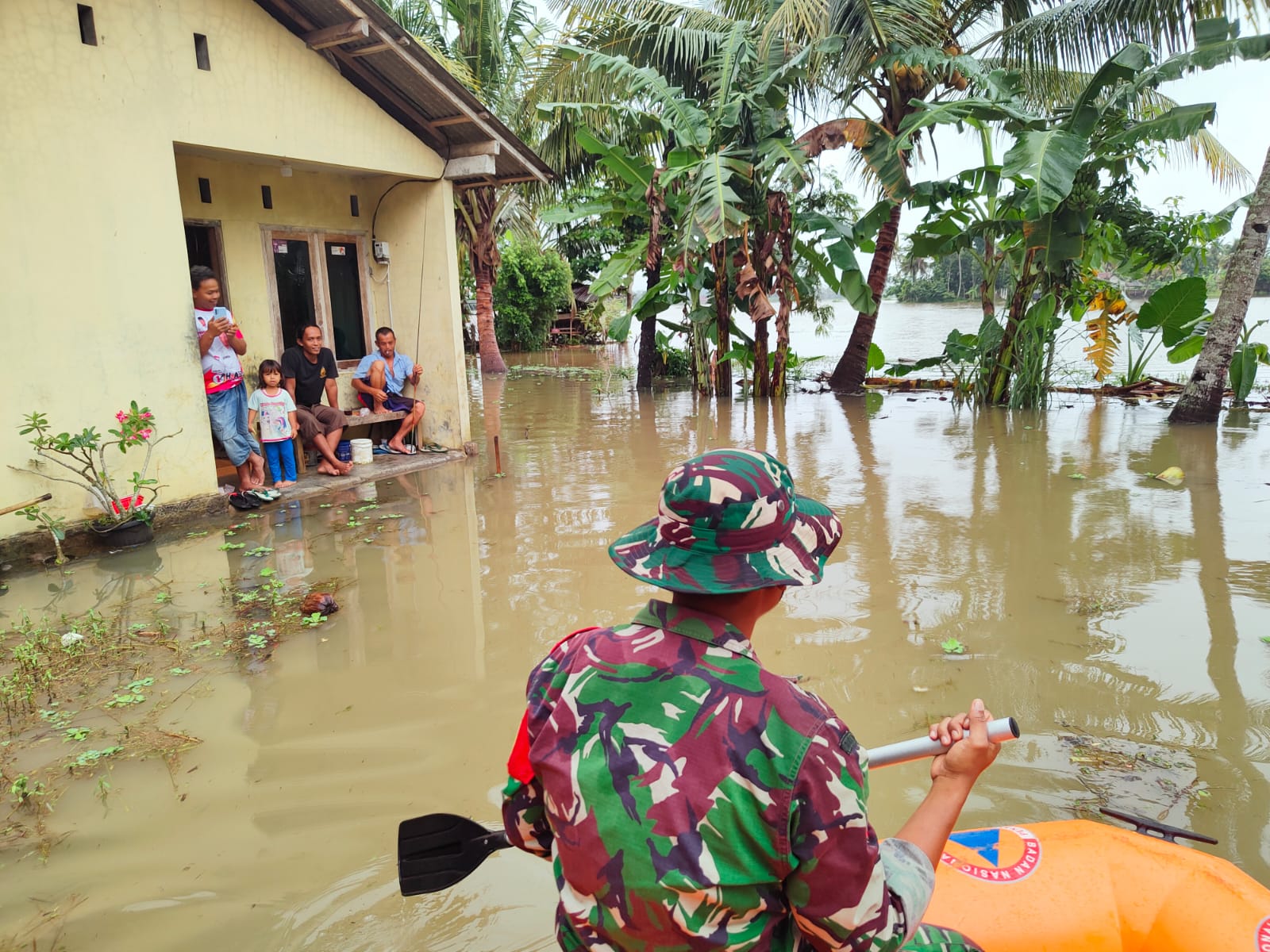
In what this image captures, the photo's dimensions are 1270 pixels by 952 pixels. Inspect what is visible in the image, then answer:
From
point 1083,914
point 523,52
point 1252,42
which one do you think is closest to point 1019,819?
point 1083,914

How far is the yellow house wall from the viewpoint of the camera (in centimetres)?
596


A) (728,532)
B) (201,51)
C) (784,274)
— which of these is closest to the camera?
(728,532)

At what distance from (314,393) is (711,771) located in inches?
315

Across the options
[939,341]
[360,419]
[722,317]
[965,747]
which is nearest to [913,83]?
[722,317]

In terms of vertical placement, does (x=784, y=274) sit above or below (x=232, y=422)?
above

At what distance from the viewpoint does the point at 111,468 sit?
21.5 feet

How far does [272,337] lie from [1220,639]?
26.5 ft

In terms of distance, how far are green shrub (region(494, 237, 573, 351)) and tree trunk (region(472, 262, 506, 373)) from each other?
433cm

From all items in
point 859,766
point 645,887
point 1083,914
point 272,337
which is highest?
point 272,337

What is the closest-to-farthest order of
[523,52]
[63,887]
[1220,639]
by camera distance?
1. [63,887]
2. [1220,639]
3. [523,52]

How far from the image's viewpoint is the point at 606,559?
603cm

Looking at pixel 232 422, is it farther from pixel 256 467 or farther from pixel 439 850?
pixel 439 850

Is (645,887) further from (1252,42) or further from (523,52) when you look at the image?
(523,52)

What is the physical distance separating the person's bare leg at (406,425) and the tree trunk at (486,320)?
9.53 metres
